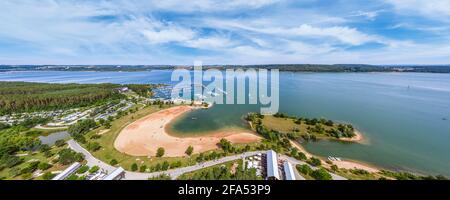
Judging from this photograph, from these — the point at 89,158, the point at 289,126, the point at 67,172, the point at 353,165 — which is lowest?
the point at 353,165

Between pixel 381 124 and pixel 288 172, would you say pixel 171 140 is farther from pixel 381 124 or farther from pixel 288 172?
pixel 381 124

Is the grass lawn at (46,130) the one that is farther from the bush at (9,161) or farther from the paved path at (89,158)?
the bush at (9,161)

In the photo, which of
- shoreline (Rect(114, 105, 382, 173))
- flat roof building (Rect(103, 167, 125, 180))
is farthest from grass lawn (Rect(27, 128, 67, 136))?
flat roof building (Rect(103, 167, 125, 180))

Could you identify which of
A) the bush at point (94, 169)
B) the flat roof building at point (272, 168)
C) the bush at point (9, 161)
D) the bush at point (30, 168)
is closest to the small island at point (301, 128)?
the flat roof building at point (272, 168)

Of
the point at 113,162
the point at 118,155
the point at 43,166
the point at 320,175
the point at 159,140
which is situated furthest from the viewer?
the point at 159,140

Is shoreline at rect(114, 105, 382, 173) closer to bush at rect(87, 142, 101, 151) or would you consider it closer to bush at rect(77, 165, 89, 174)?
bush at rect(87, 142, 101, 151)

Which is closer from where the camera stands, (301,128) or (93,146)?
(93,146)

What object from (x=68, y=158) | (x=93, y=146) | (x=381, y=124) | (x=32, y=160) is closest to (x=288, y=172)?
(x=68, y=158)
